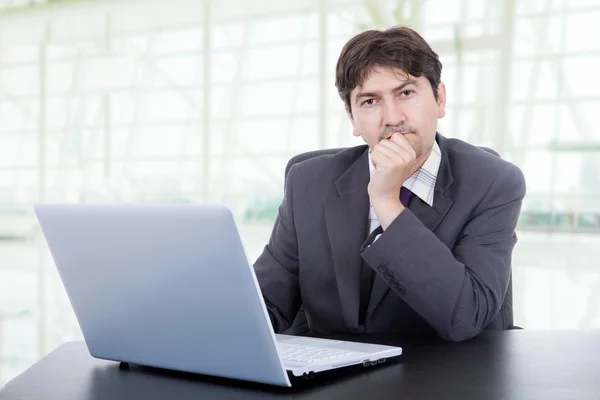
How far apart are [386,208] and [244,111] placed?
20.5ft

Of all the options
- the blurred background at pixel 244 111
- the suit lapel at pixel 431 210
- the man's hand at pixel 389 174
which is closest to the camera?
the man's hand at pixel 389 174

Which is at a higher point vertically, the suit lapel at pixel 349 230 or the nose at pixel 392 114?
the nose at pixel 392 114

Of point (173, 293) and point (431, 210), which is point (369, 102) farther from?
point (173, 293)

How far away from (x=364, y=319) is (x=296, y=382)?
0.62 meters

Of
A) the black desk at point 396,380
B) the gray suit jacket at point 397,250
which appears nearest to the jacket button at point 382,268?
the gray suit jacket at point 397,250

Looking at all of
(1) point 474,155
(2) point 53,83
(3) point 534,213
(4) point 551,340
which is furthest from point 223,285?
(2) point 53,83

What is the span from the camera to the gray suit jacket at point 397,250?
127 cm

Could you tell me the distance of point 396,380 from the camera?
0.92 metres

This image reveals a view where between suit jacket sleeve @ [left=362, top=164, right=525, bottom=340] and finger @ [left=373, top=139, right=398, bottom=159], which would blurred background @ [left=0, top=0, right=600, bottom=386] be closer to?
finger @ [left=373, top=139, right=398, bottom=159]

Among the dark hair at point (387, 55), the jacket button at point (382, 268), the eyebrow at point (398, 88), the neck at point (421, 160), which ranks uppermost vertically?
the dark hair at point (387, 55)

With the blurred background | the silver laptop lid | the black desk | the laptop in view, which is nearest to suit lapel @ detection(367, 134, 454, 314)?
the black desk

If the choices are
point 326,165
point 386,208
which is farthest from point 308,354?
point 326,165

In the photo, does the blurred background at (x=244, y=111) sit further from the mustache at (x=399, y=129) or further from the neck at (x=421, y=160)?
the mustache at (x=399, y=129)

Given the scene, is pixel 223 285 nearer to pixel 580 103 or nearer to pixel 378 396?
pixel 378 396
